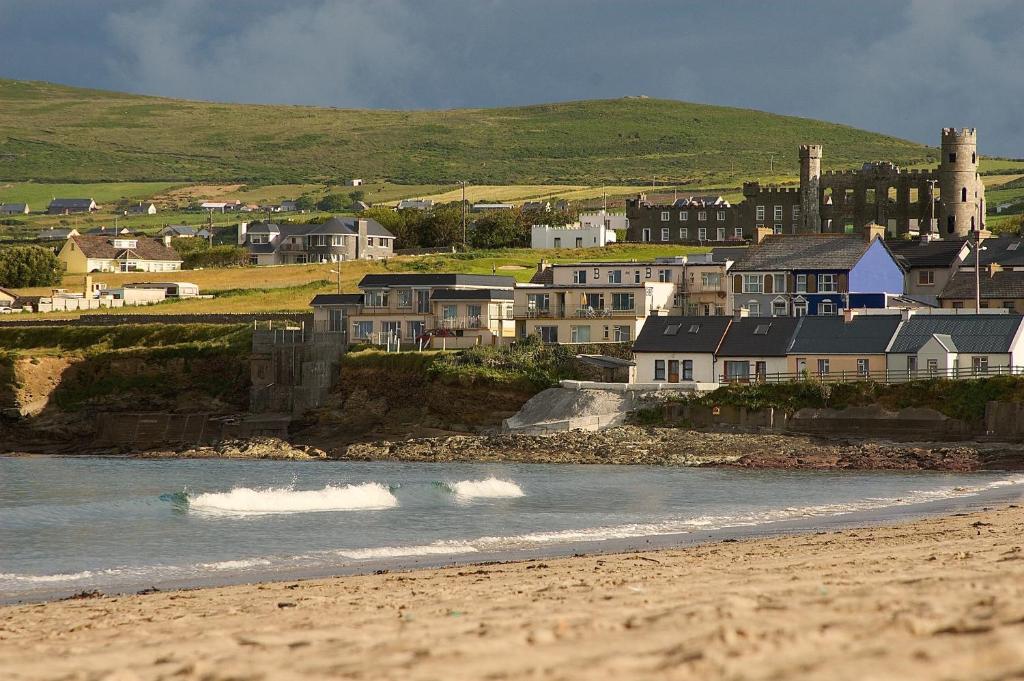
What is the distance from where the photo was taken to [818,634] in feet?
39.3

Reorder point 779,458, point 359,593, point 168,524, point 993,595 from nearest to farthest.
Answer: point 993,595
point 359,593
point 168,524
point 779,458

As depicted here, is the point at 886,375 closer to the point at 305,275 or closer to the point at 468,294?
the point at 468,294

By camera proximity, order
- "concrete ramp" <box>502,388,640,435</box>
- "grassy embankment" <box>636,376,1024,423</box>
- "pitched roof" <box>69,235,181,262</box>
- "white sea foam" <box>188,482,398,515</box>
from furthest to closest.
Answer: "pitched roof" <box>69,235,181,262</box> → "concrete ramp" <box>502,388,640,435</box> → "grassy embankment" <box>636,376,1024,423</box> → "white sea foam" <box>188,482,398,515</box>

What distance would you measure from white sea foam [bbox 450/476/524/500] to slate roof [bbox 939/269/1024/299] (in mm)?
39199

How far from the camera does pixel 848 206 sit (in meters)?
116

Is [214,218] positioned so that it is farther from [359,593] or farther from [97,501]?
[359,593]

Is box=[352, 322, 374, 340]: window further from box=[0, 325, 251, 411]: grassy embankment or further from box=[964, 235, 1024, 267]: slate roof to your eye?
box=[964, 235, 1024, 267]: slate roof

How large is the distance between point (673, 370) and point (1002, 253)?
27.3 metres

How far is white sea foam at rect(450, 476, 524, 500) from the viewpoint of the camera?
42.7 m

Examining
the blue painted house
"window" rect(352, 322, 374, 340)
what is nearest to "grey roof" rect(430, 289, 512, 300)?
"window" rect(352, 322, 374, 340)

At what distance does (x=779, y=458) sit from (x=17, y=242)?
121700mm

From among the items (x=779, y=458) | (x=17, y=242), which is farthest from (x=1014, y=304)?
(x=17, y=242)

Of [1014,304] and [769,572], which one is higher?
[1014,304]

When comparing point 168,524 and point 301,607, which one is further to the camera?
point 168,524
